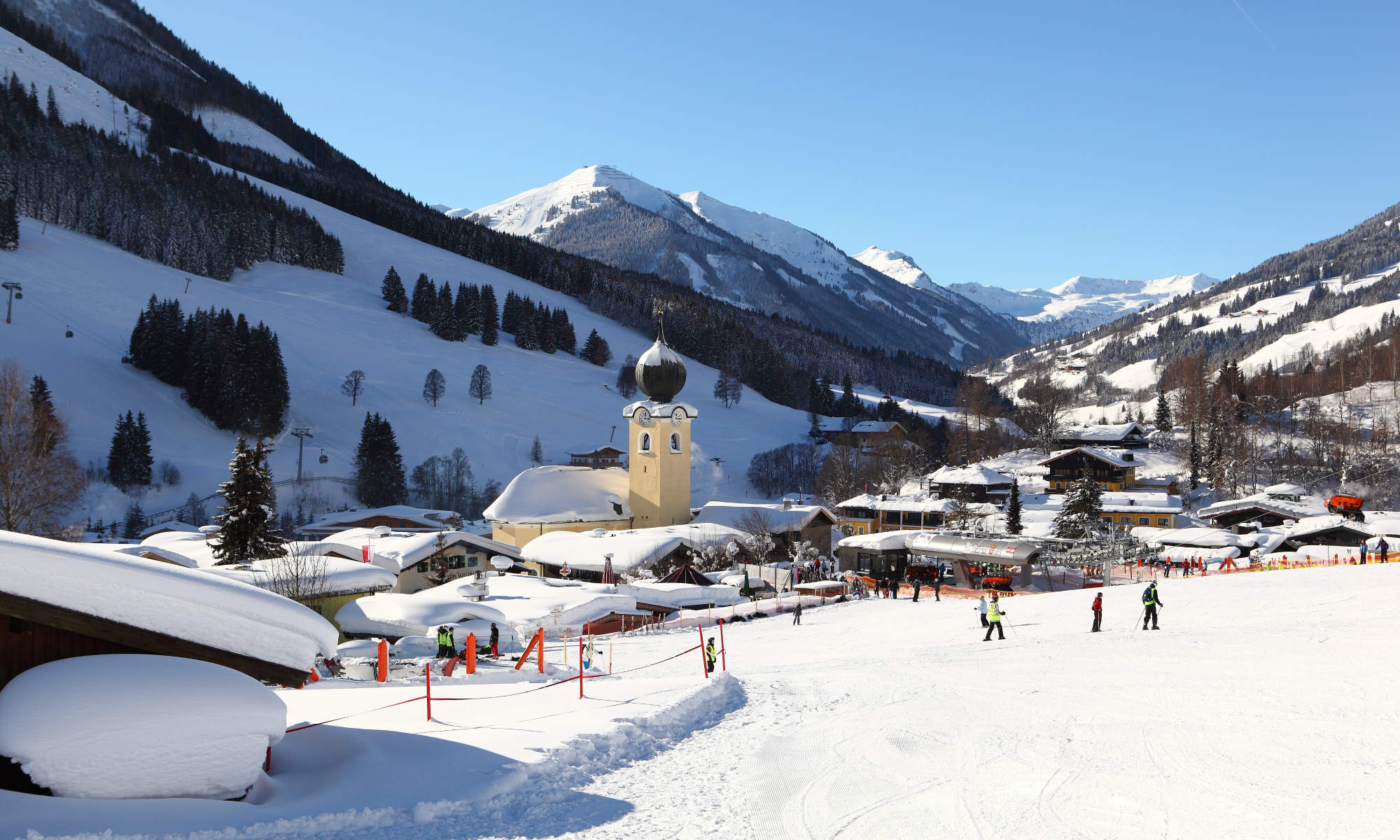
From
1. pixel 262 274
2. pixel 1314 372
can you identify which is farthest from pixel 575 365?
pixel 1314 372

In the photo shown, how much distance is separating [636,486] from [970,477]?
32315 millimetres

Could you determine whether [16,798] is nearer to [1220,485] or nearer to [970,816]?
[970,816]

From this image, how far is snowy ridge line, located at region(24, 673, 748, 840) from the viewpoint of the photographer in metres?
→ 6.51

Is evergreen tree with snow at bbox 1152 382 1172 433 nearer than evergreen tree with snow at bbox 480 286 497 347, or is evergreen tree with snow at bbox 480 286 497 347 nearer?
evergreen tree with snow at bbox 1152 382 1172 433

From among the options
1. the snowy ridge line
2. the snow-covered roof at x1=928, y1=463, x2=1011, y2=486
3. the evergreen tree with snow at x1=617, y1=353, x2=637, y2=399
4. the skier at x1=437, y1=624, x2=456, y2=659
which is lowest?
the skier at x1=437, y1=624, x2=456, y2=659

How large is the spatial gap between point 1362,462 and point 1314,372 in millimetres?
52012

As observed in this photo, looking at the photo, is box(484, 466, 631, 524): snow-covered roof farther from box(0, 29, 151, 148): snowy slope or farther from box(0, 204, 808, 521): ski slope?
box(0, 29, 151, 148): snowy slope

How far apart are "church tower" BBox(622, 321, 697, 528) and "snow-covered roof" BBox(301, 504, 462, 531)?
1353cm

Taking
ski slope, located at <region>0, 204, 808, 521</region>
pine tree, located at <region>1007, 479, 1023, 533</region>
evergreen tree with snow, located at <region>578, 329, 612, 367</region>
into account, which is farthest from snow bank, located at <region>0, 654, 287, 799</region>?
evergreen tree with snow, located at <region>578, 329, 612, 367</region>

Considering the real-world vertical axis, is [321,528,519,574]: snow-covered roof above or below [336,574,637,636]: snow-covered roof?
above

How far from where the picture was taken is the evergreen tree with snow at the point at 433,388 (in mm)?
76125

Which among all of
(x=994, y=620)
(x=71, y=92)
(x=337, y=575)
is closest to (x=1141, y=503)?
(x=994, y=620)

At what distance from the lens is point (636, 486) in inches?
1802

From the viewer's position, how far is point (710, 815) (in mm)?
7496
